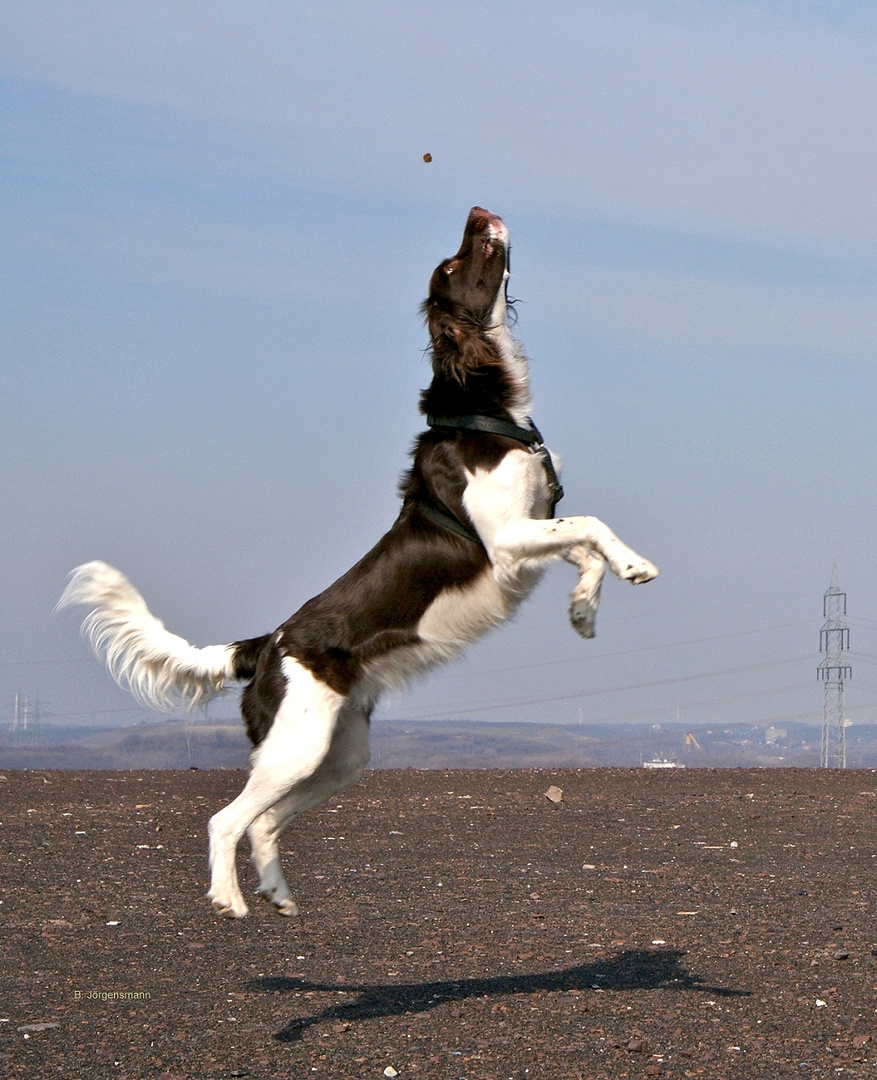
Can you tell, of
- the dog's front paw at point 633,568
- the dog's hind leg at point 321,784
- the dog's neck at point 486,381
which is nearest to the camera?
the dog's front paw at point 633,568

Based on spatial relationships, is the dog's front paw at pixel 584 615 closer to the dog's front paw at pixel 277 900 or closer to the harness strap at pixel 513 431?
the harness strap at pixel 513 431

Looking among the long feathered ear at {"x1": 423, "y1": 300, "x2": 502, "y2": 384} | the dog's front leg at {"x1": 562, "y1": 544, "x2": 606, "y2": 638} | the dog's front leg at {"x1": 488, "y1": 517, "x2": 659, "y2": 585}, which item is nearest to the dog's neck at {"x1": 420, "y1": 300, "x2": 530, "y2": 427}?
the long feathered ear at {"x1": 423, "y1": 300, "x2": 502, "y2": 384}

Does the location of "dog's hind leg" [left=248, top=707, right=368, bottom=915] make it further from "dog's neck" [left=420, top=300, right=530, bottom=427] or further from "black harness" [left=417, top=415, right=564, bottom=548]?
"dog's neck" [left=420, top=300, right=530, bottom=427]

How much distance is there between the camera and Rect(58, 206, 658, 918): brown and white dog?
5141 millimetres

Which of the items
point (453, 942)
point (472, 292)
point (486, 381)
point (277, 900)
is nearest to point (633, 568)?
point (486, 381)

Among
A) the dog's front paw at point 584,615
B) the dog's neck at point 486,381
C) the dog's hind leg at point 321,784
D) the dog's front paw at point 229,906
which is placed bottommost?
the dog's front paw at point 229,906

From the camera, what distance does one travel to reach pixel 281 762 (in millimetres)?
5152

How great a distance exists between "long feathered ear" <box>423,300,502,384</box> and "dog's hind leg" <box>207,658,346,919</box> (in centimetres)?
139

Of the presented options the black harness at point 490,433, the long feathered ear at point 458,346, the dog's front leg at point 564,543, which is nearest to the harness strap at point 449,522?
the black harness at point 490,433

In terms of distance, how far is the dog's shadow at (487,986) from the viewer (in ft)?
18.2

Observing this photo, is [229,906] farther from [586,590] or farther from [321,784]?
[586,590]

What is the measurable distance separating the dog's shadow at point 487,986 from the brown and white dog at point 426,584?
58 cm

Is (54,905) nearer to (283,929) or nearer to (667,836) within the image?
(283,929)

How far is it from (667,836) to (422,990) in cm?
454
